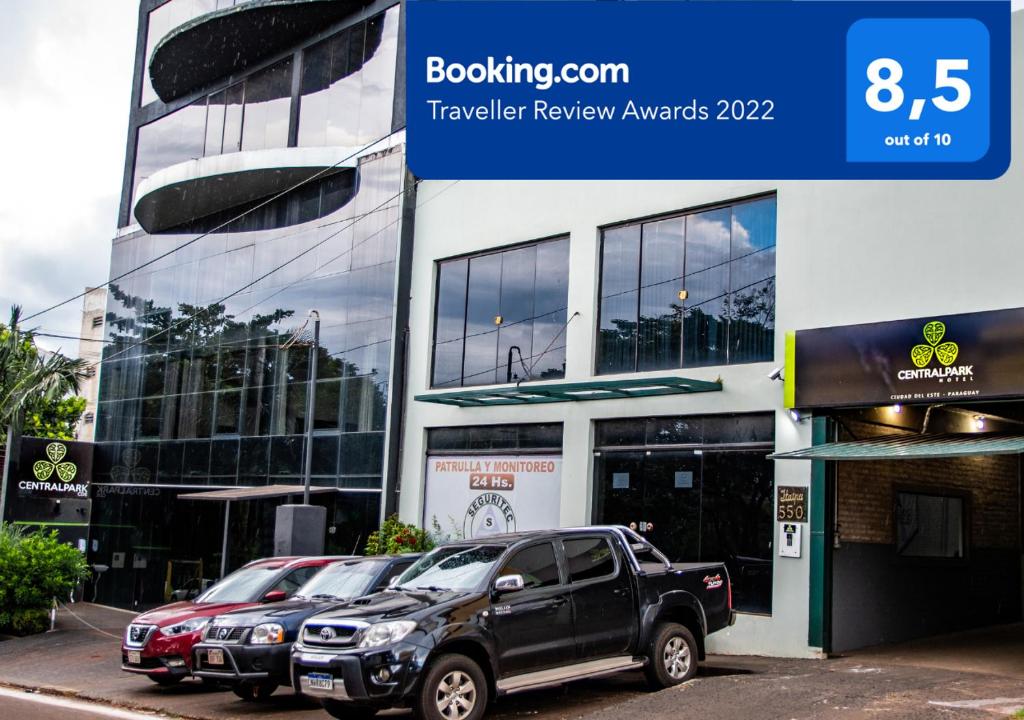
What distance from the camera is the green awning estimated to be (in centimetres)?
1262

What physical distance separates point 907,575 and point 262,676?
9595 millimetres

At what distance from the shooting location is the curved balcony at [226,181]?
23641mm

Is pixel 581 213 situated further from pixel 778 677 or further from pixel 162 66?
pixel 162 66

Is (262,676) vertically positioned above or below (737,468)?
below

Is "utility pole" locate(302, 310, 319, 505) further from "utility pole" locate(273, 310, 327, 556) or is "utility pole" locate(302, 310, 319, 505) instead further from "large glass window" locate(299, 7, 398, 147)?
"large glass window" locate(299, 7, 398, 147)

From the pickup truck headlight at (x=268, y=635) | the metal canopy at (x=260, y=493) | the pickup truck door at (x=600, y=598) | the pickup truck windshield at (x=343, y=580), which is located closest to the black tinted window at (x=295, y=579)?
the pickup truck windshield at (x=343, y=580)

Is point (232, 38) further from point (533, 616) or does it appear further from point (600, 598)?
point (533, 616)

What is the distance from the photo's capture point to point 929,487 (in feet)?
57.1

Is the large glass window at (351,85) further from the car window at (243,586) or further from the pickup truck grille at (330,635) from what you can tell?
the pickup truck grille at (330,635)

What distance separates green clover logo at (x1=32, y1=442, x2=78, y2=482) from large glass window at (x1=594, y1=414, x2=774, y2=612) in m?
15.7

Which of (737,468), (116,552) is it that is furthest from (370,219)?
(116,552)

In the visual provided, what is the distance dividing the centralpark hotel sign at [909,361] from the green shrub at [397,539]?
292 inches

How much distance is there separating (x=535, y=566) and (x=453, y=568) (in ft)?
2.76

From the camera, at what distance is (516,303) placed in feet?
65.4
